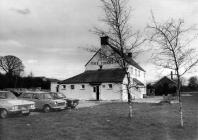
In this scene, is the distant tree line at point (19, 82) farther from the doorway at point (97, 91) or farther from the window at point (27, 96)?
the window at point (27, 96)

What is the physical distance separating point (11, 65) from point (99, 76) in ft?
96.7

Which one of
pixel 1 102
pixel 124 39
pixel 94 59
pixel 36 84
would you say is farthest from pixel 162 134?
pixel 36 84

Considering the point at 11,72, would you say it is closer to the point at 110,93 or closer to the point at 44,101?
the point at 110,93

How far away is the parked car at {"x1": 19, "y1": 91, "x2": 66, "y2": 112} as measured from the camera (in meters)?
19.3

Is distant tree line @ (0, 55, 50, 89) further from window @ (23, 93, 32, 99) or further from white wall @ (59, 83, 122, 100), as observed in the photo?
window @ (23, 93, 32, 99)

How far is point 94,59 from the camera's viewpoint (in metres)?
45.0

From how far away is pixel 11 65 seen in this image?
63.2 m

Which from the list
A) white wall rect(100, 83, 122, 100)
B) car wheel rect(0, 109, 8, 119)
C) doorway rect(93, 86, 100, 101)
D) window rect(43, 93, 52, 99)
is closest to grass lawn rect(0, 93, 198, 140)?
car wheel rect(0, 109, 8, 119)

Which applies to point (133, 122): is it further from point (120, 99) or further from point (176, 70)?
point (120, 99)

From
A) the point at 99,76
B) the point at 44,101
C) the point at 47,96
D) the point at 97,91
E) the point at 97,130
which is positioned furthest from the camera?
the point at 99,76

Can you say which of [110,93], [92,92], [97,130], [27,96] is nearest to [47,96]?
[27,96]

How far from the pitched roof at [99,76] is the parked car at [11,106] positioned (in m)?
22.8

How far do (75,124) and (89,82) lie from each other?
27.2 m

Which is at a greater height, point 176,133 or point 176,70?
point 176,70
